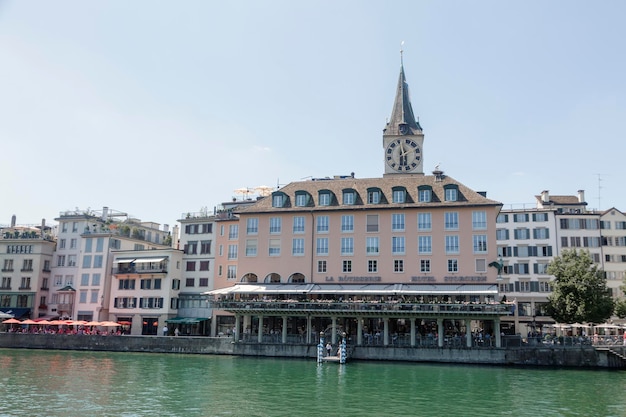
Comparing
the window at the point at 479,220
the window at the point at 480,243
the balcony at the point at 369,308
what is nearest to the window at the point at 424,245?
the window at the point at 480,243

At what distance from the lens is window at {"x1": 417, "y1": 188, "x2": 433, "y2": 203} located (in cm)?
6426

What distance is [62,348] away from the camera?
222ft

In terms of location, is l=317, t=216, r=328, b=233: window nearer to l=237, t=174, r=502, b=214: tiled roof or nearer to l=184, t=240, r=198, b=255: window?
l=237, t=174, r=502, b=214: tiled roof

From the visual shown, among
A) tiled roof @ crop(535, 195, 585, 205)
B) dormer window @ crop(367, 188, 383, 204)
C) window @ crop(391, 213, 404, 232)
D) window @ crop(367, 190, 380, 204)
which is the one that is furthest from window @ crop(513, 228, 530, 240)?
window @ crop(367, 190, 380, 204)

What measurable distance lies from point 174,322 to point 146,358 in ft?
58.2

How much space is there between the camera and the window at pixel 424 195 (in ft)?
211

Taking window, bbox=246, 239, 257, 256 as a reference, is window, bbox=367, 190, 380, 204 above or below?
above

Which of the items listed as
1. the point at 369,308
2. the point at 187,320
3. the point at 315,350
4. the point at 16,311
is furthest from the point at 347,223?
the point at 16,311

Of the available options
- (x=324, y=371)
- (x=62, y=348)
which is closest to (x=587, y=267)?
(x=324, y=371)

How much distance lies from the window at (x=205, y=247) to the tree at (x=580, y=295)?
1624 inches

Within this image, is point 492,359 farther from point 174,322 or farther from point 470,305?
point 174,322

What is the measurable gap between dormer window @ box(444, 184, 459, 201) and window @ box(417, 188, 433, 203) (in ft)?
5.48

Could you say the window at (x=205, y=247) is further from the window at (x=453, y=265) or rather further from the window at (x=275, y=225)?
the window at (x=453, y=265)

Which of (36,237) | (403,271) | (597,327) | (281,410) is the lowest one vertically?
(281,410)
